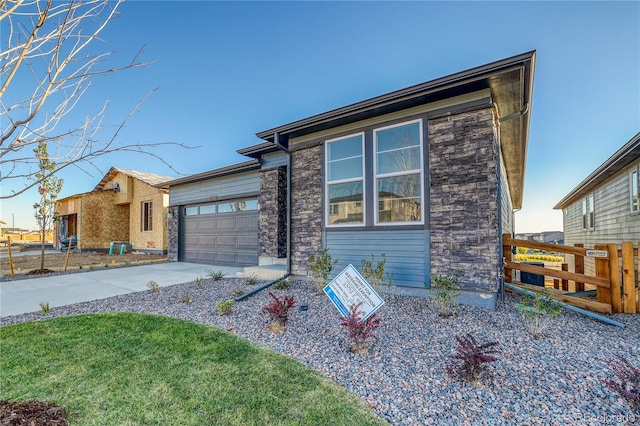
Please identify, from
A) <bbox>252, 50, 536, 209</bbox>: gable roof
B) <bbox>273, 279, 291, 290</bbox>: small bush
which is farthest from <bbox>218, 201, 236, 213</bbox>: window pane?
<bbox>273, 279, 291, 290</bbox>: small bush

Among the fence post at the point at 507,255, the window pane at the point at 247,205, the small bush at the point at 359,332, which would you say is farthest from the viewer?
the window pane at the point at 247,205

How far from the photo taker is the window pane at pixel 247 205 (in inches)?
395

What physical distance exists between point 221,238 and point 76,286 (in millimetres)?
4475

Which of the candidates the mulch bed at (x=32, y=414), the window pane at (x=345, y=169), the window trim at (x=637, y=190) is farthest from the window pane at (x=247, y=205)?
the window trim at (x=637, y=190)

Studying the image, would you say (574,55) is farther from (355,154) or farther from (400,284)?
(400,284)

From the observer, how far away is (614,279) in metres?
4.45

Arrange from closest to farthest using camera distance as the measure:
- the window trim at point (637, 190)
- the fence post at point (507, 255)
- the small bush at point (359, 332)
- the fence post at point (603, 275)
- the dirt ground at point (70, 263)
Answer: the small bush at point (359, 332) → the fence post at point (603, 275) → the fence post at point (507, 255) → the window trim at point (637, 190) → the dirt ground at point (70, 263)

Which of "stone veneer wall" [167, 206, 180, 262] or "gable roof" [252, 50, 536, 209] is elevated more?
"gable roof" [252, 50, 536, 209]

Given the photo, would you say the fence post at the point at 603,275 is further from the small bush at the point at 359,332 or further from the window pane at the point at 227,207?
the window pane at the point at 227,207

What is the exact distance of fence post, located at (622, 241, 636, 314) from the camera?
174 inches

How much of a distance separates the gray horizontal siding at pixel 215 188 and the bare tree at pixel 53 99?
7953 millimetres

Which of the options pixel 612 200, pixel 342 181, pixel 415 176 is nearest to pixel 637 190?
pixel 612 200

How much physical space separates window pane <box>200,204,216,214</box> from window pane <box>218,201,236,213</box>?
1.23ft

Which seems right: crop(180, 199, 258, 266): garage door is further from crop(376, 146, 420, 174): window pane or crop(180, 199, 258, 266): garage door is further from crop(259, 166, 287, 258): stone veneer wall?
crop(376, 146, 420, 174): window pane
